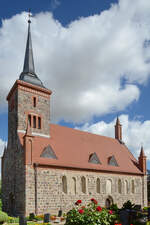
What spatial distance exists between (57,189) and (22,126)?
800 centimetres

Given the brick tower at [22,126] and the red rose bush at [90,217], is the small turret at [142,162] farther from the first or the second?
the red rose bush at [90,217]

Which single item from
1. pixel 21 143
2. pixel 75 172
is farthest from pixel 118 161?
pixel 21 143

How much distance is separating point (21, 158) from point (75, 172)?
666 centimetres

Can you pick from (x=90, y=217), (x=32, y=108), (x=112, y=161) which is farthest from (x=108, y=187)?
(x=90, y=217)

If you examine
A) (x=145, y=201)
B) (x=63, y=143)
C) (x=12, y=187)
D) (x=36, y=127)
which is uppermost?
(x=36, y=127)

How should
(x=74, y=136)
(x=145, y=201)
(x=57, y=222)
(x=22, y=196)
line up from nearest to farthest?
(x=57, y=222), (x=22, y=196), (x=74, y=136), (x=145, y=201)

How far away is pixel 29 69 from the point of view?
31484mm

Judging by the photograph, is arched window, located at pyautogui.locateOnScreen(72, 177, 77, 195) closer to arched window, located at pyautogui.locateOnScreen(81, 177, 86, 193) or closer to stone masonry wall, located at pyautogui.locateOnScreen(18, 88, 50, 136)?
arched window, located at pyautogui.locateOnScreen(81, 177, 86, 193)

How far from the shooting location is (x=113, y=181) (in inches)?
1280

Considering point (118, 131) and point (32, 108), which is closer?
point (32, 108)

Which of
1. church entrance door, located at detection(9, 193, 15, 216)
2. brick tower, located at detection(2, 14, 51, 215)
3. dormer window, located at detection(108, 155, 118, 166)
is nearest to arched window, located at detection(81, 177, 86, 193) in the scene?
dormer window, located at detection(108, 155, 118, 166)

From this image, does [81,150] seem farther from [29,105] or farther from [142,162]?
[142,162]

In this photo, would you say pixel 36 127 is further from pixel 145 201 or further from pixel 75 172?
pixel 145 201

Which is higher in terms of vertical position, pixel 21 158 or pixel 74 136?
pixel 74 136
